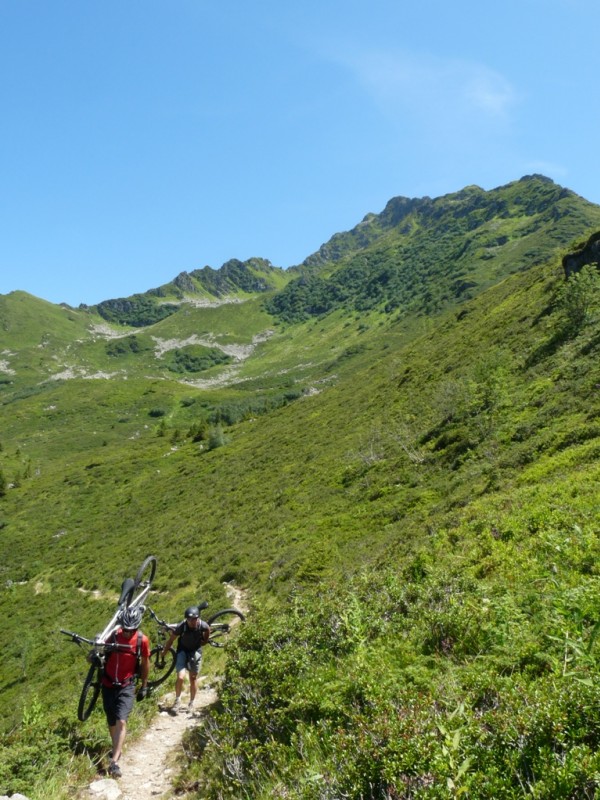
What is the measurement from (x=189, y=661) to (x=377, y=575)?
4607 millimetres

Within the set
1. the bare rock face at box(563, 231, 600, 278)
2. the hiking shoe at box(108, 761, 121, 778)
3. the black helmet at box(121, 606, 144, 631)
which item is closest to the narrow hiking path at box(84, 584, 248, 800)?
the hiking shoe at box(108, 761, 121, 778)

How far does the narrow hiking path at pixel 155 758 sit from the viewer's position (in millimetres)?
6766

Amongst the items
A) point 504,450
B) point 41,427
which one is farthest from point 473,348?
point 41,427

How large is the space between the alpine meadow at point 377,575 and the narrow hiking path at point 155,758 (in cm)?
33

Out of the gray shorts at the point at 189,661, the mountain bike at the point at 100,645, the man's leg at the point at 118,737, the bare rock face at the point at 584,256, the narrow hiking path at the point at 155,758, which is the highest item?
the bare rock face at the point at 584,256

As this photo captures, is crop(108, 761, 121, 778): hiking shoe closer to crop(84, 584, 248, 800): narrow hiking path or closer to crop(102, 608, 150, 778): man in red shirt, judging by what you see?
crop(102, 608, 150, 778): man in red shirt

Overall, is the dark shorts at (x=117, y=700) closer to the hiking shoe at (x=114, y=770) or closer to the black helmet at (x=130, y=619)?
the hiking shoe at (x=114, y=770)

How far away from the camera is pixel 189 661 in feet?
32.3

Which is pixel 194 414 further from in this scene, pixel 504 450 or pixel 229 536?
pixel 504 450

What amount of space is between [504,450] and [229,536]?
20.9 metres

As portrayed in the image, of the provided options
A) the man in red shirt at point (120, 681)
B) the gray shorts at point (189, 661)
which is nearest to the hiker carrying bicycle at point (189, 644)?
the gray shorts at point (189, 661)

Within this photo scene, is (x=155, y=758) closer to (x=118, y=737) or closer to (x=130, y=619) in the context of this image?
(x=118, y=737)

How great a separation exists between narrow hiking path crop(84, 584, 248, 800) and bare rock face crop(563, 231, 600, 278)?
4514 cm

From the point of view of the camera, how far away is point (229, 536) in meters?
34.1
